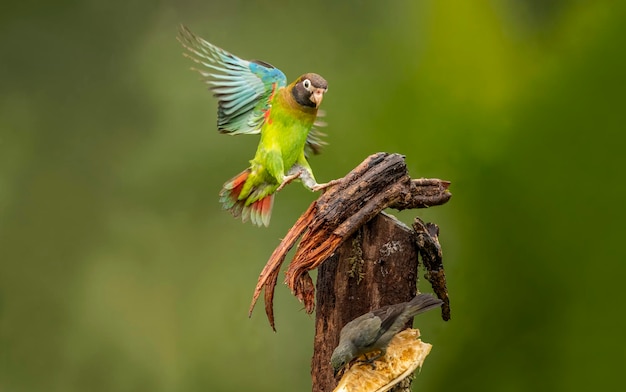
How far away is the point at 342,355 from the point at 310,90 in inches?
36.4

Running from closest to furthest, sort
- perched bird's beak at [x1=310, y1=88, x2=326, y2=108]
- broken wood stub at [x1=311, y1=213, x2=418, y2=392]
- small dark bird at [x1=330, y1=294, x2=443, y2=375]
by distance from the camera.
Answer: small dark bird at [x1=330, y1=294, x2=443, y2=375] → broken wood stub at [x1=311, y1=213, x2=418, y2=392] → perched bird's beak at [x1=310, y1=88, x2=326, y2=108]

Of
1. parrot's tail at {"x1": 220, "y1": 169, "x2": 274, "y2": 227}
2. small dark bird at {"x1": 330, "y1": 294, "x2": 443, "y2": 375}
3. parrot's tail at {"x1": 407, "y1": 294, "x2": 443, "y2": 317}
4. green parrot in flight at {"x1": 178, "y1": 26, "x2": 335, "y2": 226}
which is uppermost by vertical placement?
green parrot in flight at {"x1": 178, "y1": 26, "x2": 335, "y2": 226}

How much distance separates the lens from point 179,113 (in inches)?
206

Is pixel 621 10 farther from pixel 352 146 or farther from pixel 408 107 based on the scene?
pixel 352 146

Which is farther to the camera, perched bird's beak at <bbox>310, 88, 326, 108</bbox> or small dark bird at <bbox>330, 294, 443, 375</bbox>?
perched bird's beak at <bbox>310, 88, 326, 108</bbox>

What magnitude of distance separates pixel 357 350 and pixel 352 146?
227 cm

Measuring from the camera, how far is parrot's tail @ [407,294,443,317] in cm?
278

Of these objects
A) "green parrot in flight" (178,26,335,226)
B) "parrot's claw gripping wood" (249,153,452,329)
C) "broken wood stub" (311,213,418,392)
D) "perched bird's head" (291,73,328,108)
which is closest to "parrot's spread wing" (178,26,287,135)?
"green parrot in flight" (178,26,335,226)

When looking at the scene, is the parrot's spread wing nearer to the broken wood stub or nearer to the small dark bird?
the broken wood stub

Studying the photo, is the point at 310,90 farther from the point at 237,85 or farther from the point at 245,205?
the point at 245,205

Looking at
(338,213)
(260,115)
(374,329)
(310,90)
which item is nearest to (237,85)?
(260,115)

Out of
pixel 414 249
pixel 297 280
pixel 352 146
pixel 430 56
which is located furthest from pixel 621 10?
pixel 297 280

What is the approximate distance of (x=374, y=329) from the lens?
8.92ft

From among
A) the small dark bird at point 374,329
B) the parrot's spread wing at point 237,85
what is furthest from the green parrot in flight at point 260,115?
the small dark bird at point 374,329
